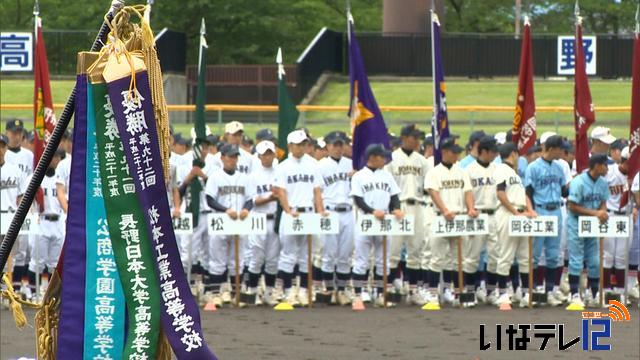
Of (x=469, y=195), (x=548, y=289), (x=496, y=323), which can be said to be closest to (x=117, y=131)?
(x=496, y=323)

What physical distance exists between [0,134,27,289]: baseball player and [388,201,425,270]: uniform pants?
490cm

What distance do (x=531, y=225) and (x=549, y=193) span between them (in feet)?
2.51

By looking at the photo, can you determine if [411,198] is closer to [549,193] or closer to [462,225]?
[462,225]

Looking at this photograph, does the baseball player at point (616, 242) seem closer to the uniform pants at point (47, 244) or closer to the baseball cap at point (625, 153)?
the baseball cap at point (625, 153)

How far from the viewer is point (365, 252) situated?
16.8 m

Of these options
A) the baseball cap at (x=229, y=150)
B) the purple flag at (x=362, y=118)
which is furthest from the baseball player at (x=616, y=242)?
the baseball cap at (x=229, y=150)

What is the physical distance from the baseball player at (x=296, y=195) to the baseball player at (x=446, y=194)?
57.4 inches

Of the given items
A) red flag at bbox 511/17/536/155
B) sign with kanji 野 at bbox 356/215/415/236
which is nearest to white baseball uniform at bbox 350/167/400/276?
sign with kanji 野 at bbox 356/215/415/236

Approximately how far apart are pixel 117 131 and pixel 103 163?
0.56 ft

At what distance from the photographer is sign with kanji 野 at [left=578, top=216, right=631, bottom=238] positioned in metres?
16.4

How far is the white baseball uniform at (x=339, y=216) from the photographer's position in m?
17.0

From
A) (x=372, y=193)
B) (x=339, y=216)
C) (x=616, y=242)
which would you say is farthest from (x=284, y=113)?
(x=616, y=242)

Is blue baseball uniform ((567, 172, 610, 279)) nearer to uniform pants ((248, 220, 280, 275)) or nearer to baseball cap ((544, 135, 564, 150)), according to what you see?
baseball cap ((544, 135, 564, 150))

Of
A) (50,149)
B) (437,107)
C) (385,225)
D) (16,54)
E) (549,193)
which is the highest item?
(16,54)
